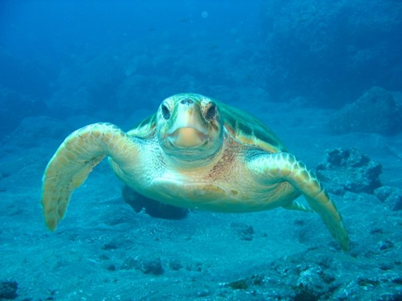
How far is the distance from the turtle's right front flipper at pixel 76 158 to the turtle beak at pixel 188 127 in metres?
0.97

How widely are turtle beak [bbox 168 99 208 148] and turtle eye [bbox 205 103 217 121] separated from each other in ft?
0.43

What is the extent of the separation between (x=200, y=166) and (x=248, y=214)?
3541 mm

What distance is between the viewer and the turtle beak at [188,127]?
216 cm

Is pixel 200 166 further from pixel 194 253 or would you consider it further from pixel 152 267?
pixel 194 253

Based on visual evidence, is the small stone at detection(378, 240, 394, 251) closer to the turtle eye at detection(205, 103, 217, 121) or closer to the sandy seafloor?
the sandy seafloor

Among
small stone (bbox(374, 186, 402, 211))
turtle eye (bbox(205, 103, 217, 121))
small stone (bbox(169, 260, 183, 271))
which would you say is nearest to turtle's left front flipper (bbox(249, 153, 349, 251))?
turtle eye (bbox(205, 103, 217, 121))

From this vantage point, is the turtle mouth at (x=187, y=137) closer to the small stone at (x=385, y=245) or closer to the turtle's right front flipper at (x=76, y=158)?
the turtle's right front flipper at (x=76, y=158)

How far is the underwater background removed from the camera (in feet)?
8.46

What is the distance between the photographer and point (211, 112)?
2.41 metres

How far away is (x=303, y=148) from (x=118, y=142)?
962 centimetres

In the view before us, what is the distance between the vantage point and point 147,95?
22.4 metres

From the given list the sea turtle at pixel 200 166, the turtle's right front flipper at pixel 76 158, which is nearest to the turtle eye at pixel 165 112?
the sea turtle at pixel 200 166

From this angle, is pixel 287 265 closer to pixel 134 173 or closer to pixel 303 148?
pixel 134 173

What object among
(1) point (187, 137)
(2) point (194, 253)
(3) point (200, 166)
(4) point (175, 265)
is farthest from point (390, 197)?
(1) point (187, 137)
